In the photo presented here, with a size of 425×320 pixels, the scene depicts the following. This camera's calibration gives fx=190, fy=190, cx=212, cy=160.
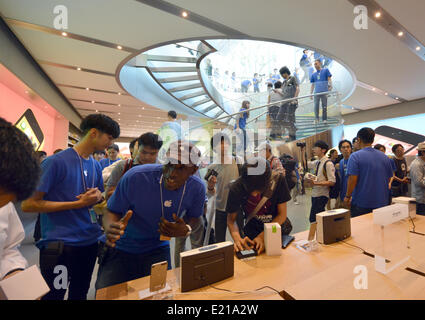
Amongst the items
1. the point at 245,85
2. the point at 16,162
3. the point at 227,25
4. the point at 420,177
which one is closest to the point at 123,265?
the point at 16,162

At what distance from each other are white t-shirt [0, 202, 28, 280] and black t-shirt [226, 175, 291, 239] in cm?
118

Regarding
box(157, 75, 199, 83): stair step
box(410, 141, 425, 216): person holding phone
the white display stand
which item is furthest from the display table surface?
box(157, 75, 199, 83): stair step

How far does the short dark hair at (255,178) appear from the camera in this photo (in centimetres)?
147

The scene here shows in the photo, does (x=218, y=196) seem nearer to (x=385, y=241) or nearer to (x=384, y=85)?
(x=385, y=241)

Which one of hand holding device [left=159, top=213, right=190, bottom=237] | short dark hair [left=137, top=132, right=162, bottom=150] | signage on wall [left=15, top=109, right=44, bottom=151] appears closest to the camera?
hand holding device [left=159, top=213, right=190, bottom=237]

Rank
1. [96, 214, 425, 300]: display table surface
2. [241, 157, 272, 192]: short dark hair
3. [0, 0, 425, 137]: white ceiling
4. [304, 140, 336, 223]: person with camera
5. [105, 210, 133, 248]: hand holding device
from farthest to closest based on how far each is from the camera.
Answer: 1. [0, 0, 425, 137]: white ceiling
2. [304, 140, 336, 223]: person with camera
3. [241, 157, 272, 192]: short dark hair
4. [105, 210, 133, 248]: hand holding device
5. [96, 214, 425, 300]: display table surface

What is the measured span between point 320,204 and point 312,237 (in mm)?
1798

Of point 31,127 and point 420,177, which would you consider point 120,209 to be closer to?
point 420,177

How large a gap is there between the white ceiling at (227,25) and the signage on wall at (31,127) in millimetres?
1591

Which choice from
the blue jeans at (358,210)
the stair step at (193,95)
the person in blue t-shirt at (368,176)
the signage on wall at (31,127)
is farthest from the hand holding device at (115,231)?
the stair step at (193,95)

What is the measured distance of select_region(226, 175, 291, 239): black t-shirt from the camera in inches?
59.3

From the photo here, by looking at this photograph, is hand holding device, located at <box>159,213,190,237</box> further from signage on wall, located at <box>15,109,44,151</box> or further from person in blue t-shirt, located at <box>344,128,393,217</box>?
signage on wall, located at <box>15,109,44,151</box>

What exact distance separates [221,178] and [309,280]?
1623 mm

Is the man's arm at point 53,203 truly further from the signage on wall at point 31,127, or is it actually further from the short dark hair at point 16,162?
the signage on wall at point 31,127
